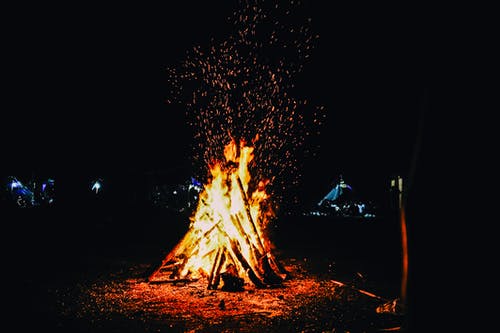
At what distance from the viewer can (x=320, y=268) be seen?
29.1 ft

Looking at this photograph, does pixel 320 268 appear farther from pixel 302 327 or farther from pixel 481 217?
pixel 481 217

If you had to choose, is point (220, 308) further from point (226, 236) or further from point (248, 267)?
point (226, 236)

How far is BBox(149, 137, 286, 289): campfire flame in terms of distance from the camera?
7441 mm

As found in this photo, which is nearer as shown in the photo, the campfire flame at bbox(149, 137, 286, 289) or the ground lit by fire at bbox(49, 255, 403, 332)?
the ground lit by fire at bbox(49, 255, 403, 332)

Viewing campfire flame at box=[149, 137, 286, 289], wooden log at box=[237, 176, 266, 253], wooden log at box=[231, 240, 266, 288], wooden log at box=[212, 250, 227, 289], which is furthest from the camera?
wooden log at box=[237, 176, 266, 253]

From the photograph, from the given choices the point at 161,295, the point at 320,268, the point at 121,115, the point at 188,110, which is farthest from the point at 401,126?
the point at 161,295

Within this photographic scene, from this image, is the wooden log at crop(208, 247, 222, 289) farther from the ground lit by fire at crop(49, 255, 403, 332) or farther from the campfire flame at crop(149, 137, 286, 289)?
the ground lit by fire at crop(49, 255, 403, 332)

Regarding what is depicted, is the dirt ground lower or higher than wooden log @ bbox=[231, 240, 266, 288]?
lower

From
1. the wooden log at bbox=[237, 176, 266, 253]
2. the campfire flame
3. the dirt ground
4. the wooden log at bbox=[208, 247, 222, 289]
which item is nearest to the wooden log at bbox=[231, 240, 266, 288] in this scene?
the campfire flame

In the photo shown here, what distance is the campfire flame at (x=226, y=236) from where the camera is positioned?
7441 millimetres

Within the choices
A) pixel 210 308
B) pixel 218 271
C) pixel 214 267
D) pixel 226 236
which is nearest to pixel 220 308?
pixel 210 308

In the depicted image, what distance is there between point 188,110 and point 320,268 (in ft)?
45.3

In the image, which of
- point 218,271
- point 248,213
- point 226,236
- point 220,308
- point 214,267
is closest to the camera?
point 220,308

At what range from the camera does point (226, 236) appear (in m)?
7.61
